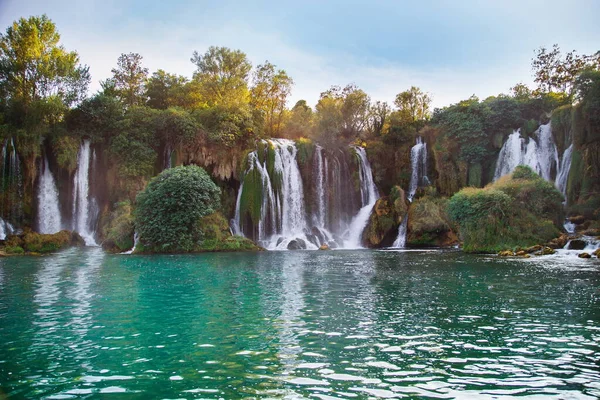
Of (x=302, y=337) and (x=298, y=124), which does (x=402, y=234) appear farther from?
(x=302, y=337)

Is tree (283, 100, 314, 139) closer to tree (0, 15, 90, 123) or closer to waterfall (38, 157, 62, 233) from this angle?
tree (0, 15, 90, 123)

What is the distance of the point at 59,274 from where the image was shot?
1969cm

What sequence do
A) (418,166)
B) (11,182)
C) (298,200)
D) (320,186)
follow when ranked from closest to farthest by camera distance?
1. (11,182)
2. (298,200)
3. (320,186)
4. (418,166)

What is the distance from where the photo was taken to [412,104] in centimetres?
6147

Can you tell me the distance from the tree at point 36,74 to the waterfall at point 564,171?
Result: 1702 inches

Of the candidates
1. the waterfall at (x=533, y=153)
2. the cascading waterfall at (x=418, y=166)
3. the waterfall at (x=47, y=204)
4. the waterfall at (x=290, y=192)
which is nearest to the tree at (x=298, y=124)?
the waterfall at (x=290, y=192)

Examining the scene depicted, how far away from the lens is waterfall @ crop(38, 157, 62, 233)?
39625 millimetres

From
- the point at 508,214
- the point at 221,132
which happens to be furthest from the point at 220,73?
the point at 508,214

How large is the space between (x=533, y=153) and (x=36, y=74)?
45.9 metres

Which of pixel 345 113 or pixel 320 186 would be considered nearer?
pixel 320 186

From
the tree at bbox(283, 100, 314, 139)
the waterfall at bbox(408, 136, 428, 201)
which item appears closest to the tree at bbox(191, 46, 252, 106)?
the tree at bbox(283, 100, 314, 139)

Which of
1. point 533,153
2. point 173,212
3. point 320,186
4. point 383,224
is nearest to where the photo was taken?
point 173,212

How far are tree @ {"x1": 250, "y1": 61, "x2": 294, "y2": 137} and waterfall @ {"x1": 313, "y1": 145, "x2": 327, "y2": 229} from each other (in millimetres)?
12404

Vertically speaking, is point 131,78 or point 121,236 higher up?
point 131,78
